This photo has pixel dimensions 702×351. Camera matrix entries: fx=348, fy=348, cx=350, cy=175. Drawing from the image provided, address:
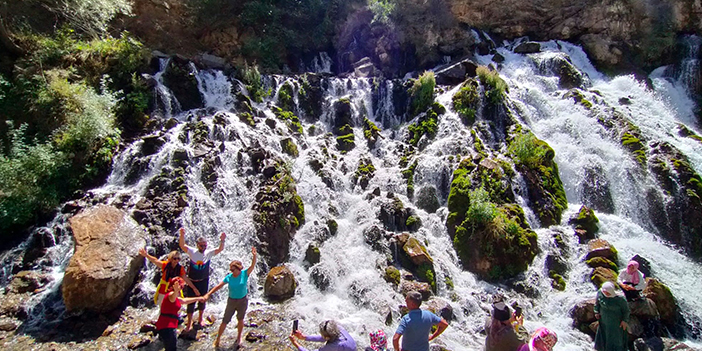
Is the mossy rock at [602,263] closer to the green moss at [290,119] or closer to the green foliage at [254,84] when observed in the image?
the green moss at [290,119]

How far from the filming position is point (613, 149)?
13789 millimetres

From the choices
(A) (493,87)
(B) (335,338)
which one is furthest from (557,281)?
(A) (493,87)

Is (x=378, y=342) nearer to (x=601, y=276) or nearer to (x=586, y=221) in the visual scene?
(x=601, y=276)

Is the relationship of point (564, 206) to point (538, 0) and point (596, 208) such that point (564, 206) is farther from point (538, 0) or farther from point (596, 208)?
point (538, 0)

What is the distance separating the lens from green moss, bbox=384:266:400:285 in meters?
9.60

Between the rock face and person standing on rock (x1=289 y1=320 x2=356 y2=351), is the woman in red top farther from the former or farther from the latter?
the rock face

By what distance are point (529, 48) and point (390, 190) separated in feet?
47.7

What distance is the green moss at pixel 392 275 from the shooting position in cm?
960

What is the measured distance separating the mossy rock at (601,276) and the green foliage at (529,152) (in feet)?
14.8

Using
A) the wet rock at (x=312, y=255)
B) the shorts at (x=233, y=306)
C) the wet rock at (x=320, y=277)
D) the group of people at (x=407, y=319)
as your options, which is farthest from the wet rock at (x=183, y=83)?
the shorts at (x=233, y=306)

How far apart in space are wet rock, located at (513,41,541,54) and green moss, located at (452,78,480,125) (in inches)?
280

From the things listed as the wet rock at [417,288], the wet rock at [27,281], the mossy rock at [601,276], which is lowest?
the wet rock at [27,281]

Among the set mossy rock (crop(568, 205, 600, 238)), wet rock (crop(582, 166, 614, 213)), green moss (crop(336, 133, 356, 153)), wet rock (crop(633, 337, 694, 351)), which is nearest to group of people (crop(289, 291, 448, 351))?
wet rock (crop(633, 337, 694, 351))

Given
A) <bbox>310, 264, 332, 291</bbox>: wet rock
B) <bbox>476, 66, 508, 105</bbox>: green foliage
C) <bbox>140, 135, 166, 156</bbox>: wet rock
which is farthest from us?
<bbox>476, 66, 508, 105</bbox>: green foliage
